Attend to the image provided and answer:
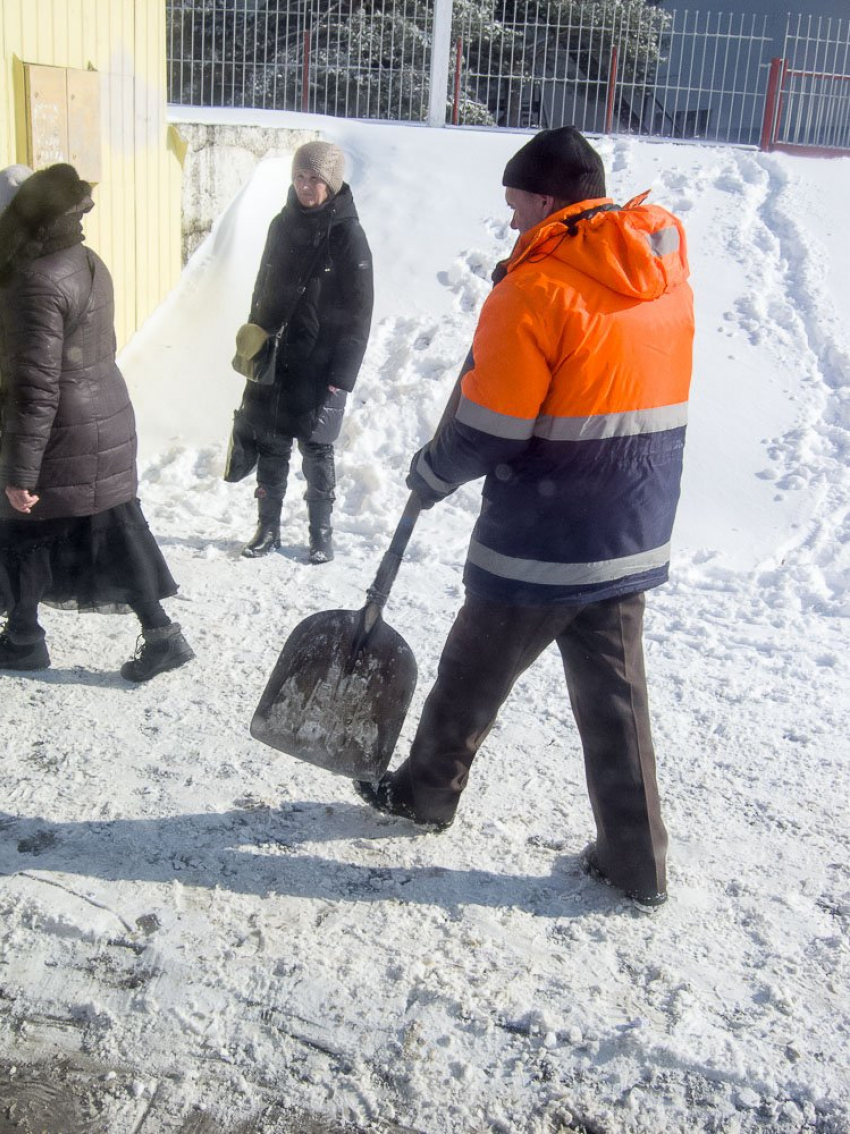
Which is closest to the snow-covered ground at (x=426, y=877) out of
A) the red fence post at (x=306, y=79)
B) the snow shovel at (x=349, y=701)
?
the snow shovel at (x=349, y=701)

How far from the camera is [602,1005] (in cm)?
239

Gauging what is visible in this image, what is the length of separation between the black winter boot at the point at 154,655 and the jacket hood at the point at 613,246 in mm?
1899

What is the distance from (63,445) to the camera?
3.38 meters

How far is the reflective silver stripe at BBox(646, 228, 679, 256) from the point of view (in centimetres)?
230

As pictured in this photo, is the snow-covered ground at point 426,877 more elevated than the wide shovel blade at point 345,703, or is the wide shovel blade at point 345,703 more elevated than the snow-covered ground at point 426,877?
the wide shovel blade at point 345,703

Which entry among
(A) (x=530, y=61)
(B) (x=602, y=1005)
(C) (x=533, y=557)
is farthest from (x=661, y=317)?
(A) (x=530, y=61)

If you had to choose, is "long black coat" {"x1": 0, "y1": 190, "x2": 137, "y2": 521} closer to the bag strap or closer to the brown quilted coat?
the brown quilted coat

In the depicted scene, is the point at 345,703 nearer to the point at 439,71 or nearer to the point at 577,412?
the point at 577,412

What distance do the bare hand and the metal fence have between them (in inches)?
377

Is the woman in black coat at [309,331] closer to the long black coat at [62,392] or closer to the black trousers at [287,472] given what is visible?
the black trousers at [287,472]

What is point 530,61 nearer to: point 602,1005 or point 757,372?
point 757,372

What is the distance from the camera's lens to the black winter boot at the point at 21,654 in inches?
145

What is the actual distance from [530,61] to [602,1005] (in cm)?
1395

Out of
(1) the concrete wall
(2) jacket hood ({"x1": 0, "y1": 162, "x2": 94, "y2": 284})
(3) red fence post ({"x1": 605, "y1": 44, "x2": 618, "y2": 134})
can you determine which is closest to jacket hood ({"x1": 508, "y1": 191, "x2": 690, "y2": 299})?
(2) jacket hood ({"x1": 0, "y1": 162, "x2": 94, "y2": 284})
